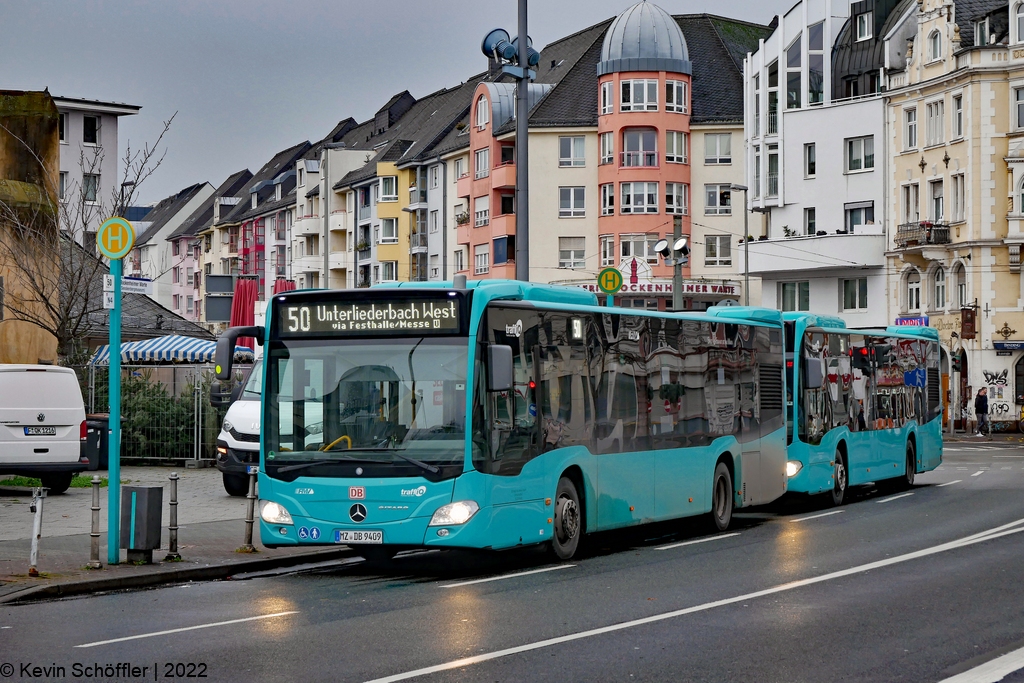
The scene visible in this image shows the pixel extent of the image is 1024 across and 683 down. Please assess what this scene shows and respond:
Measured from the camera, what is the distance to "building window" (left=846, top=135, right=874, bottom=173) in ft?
222

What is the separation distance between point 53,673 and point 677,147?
71.1m

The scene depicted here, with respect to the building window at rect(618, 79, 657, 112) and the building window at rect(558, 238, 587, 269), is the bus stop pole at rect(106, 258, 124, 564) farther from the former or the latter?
the building window at rect(558, 238, 587, 269)

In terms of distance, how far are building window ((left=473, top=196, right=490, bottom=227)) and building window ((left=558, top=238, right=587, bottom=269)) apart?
5.29 m

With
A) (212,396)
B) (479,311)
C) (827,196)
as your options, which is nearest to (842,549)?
(479,311)

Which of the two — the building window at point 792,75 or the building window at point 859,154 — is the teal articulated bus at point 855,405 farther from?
the building window at point 792,75

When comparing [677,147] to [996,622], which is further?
[677,147]

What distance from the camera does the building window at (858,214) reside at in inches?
2660

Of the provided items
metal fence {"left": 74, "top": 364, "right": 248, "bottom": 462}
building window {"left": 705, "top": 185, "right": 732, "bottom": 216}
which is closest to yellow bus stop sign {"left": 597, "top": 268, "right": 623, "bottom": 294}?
metal fence {"left": 74, "top": 364, "right": 248, "bottom": 462}

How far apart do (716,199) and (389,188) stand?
25.1m

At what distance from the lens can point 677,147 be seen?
7781 cm

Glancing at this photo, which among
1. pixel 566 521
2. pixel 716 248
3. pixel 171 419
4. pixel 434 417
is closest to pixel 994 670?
pixel 434 417

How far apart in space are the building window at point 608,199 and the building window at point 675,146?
3275mm

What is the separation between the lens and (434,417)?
14.0m

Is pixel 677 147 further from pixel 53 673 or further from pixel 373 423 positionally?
pixel 53 673
